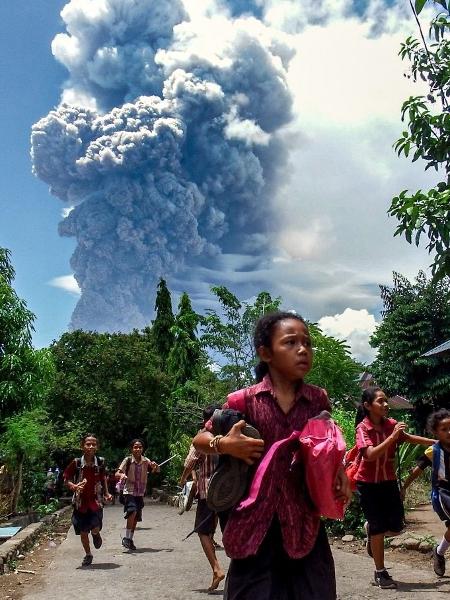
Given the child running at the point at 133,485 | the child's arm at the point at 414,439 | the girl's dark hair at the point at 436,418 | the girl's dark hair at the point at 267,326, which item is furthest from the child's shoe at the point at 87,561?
the girl's dark hair at the point at 267,326

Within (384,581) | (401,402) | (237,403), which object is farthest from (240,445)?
(401,402)

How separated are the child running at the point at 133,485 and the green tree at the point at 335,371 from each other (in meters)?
6.99

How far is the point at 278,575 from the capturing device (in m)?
3.09

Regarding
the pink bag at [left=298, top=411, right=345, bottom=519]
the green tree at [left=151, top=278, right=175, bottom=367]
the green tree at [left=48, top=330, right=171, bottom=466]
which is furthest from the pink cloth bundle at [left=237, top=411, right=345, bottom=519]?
the green tree at [left=151, top=278, right=175, bottom=367]

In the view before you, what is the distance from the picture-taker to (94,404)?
3397 centimetres

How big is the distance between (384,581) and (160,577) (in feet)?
8.96

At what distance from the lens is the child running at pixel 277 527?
3.04 meters

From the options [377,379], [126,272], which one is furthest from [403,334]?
[126,272]

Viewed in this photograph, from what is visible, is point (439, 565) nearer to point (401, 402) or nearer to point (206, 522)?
point (206, 522)

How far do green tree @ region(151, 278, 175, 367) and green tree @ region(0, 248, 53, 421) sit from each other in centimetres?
2253

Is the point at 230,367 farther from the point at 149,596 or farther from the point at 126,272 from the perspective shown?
the point at 126,272

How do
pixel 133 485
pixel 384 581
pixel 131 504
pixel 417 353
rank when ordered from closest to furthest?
pixel 384 581
pixel 131 504
pixel 133 485
pixel 417 353

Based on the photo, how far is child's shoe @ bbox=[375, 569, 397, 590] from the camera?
6.22m

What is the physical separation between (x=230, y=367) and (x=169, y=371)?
17.8m
